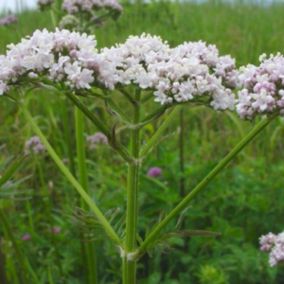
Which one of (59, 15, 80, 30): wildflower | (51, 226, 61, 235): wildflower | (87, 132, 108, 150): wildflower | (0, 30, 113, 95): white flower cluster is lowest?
(51, 226, 61, 235): wildflower

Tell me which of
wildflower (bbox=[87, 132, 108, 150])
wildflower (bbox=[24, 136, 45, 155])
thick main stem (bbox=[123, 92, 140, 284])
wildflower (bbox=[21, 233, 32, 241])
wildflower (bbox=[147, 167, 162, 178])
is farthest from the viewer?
wildflower (bbox=[87, 132, 108, 150])

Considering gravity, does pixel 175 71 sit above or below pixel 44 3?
below

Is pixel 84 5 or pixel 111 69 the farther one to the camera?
pixel 84 5

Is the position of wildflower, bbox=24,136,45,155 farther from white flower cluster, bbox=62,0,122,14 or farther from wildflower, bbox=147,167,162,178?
white flower cluster, bbox=62,0,122,14

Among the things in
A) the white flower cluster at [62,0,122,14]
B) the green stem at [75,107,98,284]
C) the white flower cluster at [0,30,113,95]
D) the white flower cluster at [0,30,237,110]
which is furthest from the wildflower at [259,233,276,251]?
the white flower cluster at [62,0,122,14]

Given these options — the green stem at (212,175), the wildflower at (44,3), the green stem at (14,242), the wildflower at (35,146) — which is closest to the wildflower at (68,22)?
the wildflower at (44,3)

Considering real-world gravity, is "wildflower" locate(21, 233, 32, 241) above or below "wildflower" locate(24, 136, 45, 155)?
below

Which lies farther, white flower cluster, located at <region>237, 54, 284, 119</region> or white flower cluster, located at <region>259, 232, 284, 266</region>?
white flower cluster, located at <region>259, 232, 284, 266</region>

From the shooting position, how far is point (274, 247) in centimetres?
244

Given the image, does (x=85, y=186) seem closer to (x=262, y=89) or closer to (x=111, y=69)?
(x=111, y=69)

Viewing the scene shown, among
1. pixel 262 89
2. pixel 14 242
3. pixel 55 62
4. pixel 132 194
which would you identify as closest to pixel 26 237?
pixel 14 242

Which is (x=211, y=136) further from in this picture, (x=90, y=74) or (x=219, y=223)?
(x=90, y=74)

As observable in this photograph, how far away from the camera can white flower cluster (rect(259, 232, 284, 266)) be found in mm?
2359

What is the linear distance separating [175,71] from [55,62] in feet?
1.01
